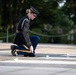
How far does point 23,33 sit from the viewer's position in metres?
14.2

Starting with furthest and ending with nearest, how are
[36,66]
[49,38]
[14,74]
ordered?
[49,38], [36,66], [14,74]

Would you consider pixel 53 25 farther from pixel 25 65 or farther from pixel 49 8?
pixel 25 65

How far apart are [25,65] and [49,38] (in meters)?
29.7

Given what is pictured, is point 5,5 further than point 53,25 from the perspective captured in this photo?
No

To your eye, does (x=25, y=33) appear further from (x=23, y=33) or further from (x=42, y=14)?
(x=42, y=14)

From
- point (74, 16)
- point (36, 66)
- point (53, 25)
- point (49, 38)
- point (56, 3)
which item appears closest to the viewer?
point (36, 66)

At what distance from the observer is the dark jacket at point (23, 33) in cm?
1415

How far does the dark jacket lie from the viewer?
14.1 m

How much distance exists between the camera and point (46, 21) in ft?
173

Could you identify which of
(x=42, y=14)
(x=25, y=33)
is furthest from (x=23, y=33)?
(x=42, y=14)

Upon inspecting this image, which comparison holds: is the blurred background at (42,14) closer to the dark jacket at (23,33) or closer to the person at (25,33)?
the person at (25,33)

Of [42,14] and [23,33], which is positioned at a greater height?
[23,33]

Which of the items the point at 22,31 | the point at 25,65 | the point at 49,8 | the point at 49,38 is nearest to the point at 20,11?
the point at 49,8

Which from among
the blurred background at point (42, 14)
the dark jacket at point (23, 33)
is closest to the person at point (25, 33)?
the dark jacket at point (23, 33)
